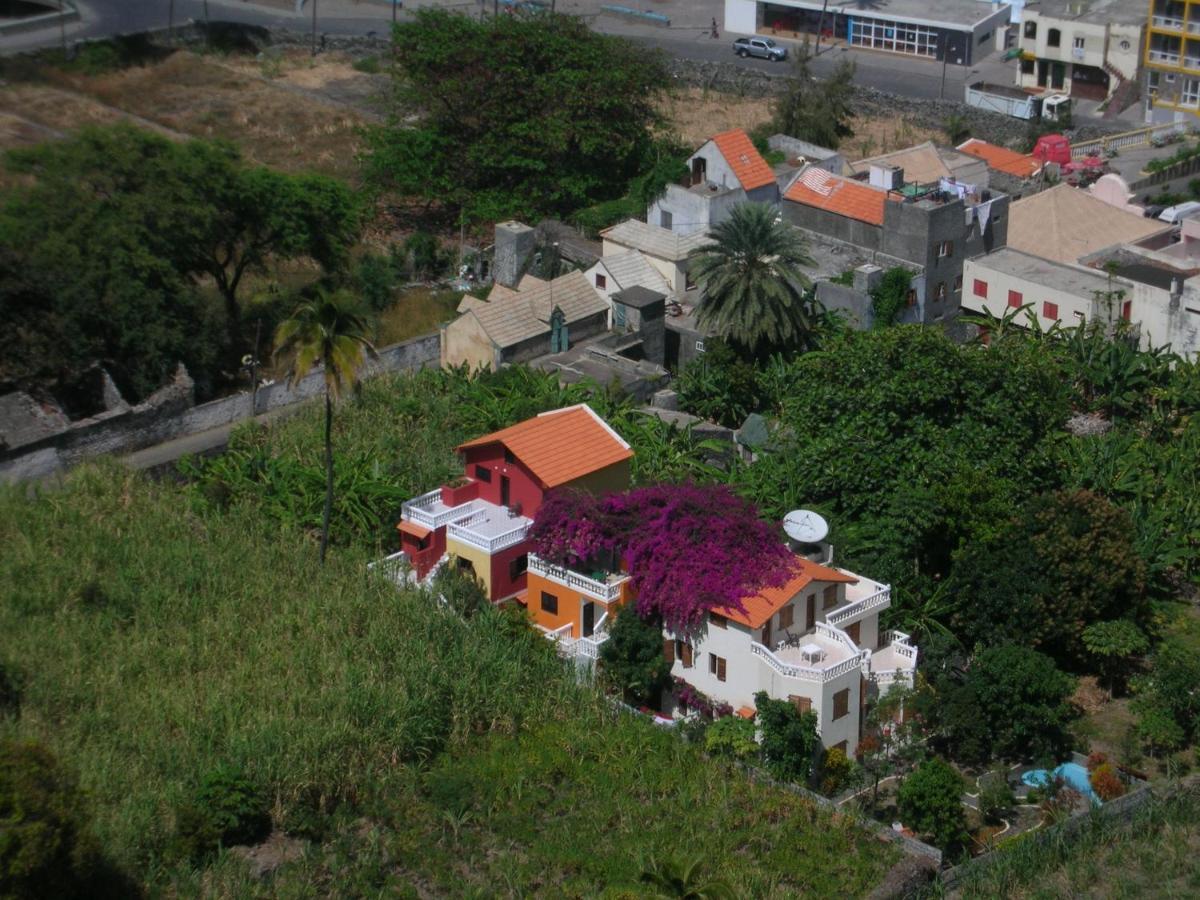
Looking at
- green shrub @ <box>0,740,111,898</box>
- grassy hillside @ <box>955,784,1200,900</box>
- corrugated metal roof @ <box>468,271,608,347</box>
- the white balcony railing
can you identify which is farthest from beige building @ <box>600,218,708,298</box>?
green shrub @ <box>0,740,111,898</box>

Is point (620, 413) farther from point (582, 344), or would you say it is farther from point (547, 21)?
point (547, 21)

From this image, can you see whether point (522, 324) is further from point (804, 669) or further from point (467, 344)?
point (804, 669)

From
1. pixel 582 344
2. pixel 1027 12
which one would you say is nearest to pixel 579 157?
pixel 582 344

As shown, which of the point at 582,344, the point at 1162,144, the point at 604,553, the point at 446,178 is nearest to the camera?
the point at 604,553

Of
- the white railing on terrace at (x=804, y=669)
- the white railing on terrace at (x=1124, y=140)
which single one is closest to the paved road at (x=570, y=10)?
the white railing on terrace at (x=1124, y=140)

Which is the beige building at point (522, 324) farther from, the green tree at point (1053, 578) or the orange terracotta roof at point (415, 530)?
the green tree at point (1053, 578)

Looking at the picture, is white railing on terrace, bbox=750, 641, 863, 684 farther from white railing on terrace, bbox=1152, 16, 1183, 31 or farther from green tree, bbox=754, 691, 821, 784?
white railing on terrace, bbox=1152, 16, 1183, 31

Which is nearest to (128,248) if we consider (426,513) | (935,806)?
(426,513)
